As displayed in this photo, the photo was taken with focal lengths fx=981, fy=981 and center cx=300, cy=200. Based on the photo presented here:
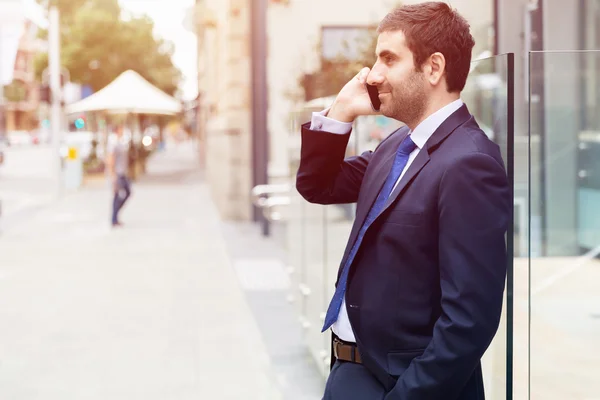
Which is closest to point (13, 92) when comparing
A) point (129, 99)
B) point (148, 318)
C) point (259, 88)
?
point (129, 99)

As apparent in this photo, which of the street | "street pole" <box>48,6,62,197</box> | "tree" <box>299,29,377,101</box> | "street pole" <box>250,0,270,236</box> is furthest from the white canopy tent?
"tree" <box>299,29,377,101</box>

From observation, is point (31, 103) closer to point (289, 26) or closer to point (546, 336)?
point (289, 26)

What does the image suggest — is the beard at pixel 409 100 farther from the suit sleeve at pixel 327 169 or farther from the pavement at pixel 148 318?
the pavement at pixel 148 318

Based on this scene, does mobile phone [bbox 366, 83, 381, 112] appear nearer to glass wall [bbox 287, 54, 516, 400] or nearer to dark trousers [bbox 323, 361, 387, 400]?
glass wall [bbox 287, 54, 516, 400]

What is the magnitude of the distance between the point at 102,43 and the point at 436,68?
149ft

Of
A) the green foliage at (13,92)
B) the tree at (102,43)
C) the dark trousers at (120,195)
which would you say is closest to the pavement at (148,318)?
the dark trousers at (120,195)

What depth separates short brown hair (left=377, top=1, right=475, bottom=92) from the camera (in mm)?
2082

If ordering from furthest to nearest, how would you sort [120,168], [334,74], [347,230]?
1. [120,168]
2. [334,74]
3. [347,230]

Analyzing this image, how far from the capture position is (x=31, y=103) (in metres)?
119

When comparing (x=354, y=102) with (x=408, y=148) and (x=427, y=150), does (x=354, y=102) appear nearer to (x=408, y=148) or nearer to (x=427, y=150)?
(x=408, y=148)

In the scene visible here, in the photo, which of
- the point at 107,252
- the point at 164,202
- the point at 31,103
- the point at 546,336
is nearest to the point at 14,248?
the point at 107,252

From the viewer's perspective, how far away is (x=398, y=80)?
2.15 meters

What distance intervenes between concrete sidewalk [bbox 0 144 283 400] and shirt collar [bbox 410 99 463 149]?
3.46 m

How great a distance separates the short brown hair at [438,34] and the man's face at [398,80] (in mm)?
21
